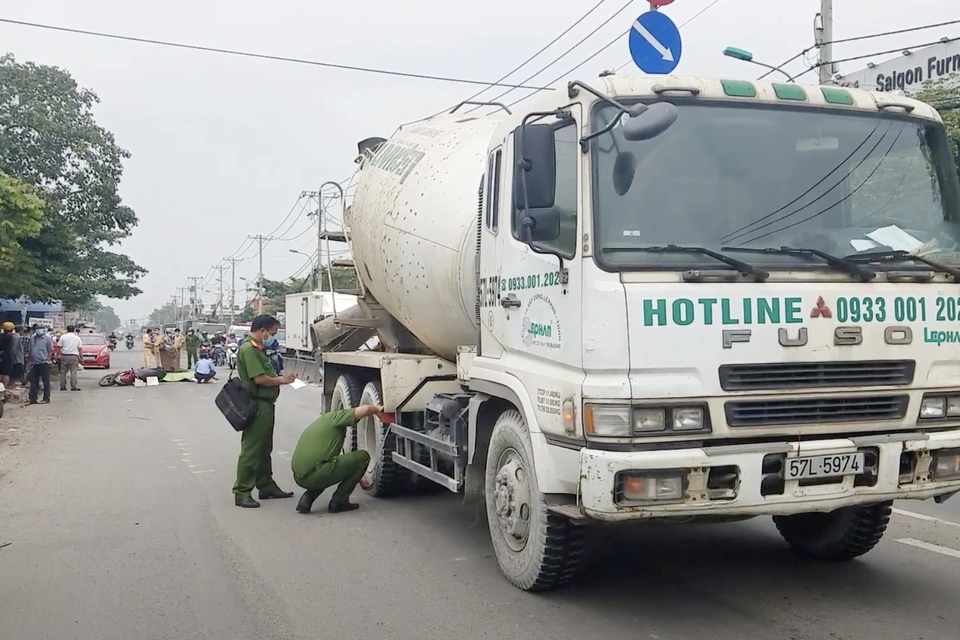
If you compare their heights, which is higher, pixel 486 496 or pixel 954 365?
pixel 954 365

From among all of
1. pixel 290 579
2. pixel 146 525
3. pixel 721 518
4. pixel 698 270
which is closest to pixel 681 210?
pixel 698 270

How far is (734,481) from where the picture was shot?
14.5ft

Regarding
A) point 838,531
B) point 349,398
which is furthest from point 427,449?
point 838,531

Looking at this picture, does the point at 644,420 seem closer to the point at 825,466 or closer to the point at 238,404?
the point at 825,466

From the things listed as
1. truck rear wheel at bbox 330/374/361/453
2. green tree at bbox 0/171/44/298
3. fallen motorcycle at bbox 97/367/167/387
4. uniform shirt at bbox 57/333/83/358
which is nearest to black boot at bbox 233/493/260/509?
truck rear wheel at bbox 330/374/361/453

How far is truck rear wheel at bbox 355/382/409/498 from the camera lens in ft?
27.1

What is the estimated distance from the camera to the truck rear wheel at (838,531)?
5684mm

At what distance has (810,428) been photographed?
4.52 metres

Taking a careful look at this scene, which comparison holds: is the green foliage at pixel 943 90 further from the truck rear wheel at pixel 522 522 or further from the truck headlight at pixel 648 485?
the truck headlight at pixel 648 485

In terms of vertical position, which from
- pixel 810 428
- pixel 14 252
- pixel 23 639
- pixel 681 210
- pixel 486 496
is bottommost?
pixel 23 639

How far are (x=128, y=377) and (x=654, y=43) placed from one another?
20.9m

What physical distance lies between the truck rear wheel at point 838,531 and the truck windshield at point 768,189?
65.4 inches

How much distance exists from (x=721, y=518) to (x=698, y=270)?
49.6 inches

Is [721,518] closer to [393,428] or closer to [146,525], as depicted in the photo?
[393,428]
